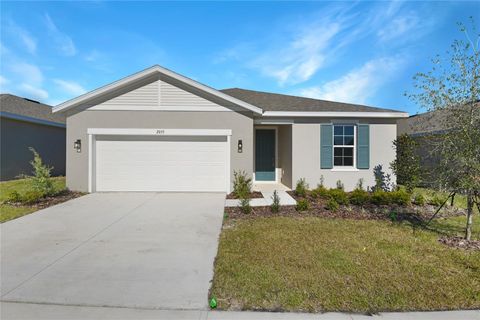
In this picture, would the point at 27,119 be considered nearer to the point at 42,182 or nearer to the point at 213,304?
the point at 42,182

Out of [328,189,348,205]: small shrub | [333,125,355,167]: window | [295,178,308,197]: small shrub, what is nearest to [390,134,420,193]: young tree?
[333,125,355,167]: window

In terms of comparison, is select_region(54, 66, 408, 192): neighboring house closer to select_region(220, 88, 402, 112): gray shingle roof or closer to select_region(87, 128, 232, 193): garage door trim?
select_region(87, 128, 232, 193): garage door trim

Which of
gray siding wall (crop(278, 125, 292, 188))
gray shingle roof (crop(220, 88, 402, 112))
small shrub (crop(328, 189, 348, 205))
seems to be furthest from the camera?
gray siding wall (crop(278, 125, 292, 188))

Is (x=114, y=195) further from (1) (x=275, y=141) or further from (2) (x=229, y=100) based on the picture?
(1) (x=275, y=141)

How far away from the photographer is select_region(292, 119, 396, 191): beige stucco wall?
996 centimetres

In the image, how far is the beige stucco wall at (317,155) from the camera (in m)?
9.96

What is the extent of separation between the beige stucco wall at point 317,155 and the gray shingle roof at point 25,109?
13.2 m

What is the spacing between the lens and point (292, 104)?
10766mm

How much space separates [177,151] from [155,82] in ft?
8.71

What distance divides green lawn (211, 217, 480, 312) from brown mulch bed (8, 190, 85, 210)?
5.81 meters

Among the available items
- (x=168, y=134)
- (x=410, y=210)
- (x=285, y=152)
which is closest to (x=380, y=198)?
(x=410, y=210)

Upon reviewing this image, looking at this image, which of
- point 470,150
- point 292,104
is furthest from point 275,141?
point 470,150

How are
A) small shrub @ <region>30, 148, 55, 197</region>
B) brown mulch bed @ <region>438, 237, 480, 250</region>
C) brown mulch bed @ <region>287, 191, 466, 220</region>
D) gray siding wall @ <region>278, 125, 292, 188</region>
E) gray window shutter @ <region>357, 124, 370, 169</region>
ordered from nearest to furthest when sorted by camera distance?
brown mulch bed @ <region>438, 237, 480, 250</region> → brown mulch bed @ <region>287, 191, 466, 220</region> → small shrub @ <region>30, 148, 55, 197</region> → gray window shutter @ <region>357, 124, 370, 169</region> → gray siding wall @ <region>278, 125, 292, 188</region>

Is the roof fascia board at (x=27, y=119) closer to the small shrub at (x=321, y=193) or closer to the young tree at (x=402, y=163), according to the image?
the small shrub at (x=321, y=193)
